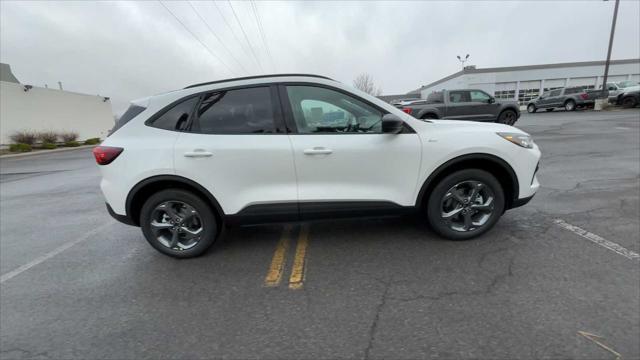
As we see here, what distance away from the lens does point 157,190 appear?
322cm

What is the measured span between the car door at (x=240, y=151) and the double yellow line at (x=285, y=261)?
0.52 metres

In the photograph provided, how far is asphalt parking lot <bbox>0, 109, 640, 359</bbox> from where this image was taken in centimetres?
207

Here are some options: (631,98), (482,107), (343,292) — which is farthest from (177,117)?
(631,98)

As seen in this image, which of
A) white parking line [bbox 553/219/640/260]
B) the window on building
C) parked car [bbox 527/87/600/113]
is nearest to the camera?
white parking line [bbox 553/219/640/260]

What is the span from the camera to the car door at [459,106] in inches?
491

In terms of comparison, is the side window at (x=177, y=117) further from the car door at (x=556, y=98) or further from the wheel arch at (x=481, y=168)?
the car door at (x=556, y=98)

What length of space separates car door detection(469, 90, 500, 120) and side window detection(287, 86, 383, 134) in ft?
Result: 37.1

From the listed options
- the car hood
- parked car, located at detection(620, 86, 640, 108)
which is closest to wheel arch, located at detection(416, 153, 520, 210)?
the car hood

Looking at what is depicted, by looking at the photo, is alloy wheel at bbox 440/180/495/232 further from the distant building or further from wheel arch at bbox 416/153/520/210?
the distant building

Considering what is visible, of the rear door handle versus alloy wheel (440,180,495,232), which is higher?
the rear door handle

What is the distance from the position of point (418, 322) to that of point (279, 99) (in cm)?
232

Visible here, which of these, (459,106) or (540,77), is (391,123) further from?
(540,77)

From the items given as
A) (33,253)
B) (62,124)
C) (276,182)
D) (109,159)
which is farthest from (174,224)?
(62,124)

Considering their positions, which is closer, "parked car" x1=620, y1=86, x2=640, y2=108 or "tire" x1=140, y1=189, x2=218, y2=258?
"tire" x1=140, y1=189, x2=218, y2=258
